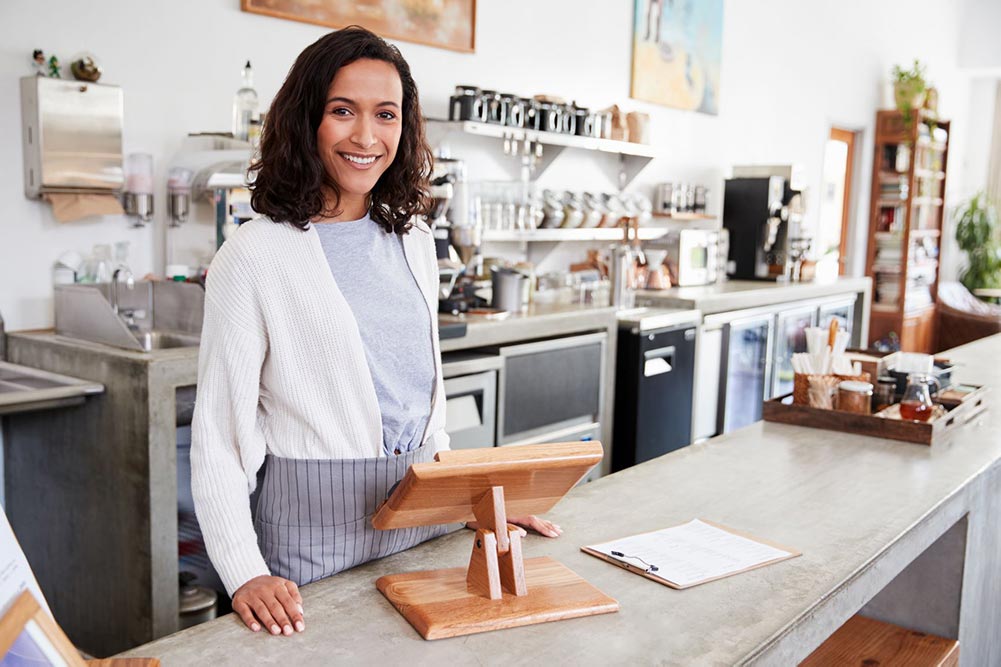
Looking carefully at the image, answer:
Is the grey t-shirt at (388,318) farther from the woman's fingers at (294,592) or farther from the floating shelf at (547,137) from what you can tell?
the floating shelf at (547,137)

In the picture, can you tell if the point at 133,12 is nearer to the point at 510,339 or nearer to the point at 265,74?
the point at 265,74

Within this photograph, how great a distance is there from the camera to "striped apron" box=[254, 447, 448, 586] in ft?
4.94

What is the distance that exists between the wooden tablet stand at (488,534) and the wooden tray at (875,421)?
1.35 m

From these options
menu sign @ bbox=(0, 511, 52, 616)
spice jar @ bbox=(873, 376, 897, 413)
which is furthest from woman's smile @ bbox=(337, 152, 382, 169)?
spice jar @ bbox=(873, 376, 897, 413)

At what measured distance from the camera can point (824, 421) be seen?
8.37 ft

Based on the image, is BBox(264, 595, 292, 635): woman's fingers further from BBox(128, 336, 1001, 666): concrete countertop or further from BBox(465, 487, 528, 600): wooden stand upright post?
BBox(465, 487, 528, 600): wooden stand upright post

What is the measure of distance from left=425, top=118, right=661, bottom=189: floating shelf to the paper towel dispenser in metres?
1.40

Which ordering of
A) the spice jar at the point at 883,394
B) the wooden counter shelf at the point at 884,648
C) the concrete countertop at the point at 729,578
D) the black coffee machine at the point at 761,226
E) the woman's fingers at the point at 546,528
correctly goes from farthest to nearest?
the black coffee machine at the point at 761,226, the spice jar at the point at 883,394, the wooden counter shelf at the point at 884,648, the woman's fingers at the point at 546,528, the concrete countertop at the point at 729,578

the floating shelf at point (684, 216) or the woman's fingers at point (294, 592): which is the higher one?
the floating shelf at point (684, 216)

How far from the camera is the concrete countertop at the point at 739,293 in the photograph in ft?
17.0

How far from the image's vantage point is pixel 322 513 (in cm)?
154

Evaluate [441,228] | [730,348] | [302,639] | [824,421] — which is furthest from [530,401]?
[302,639]

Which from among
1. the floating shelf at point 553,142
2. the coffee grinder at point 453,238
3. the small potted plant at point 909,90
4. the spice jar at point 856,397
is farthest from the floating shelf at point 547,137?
the small potted plant at point 909,90

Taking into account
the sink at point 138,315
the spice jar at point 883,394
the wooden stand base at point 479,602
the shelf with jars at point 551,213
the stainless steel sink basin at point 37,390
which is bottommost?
the wooden stand base at point 479,602
